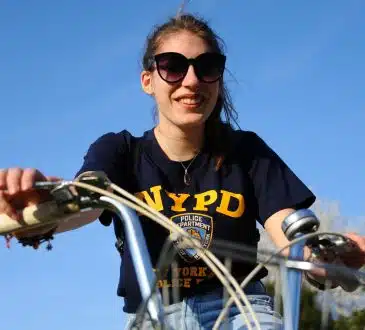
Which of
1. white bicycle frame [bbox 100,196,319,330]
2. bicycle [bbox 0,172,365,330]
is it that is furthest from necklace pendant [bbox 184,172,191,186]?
white bicycle frame [bbox 100,196,319,330]

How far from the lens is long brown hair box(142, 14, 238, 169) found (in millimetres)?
3020

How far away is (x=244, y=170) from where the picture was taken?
2.88 meters

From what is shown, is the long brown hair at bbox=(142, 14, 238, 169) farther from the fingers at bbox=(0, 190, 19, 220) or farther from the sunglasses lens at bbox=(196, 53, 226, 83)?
the fingers at bbox=(0, 190, 19, 220)

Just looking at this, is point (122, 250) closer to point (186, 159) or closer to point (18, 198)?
point (186, 159)

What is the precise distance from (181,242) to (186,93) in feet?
4.43

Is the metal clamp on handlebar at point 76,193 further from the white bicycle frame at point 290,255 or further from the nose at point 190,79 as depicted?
the nose at point 190,79

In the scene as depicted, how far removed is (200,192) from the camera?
2762 millimetres

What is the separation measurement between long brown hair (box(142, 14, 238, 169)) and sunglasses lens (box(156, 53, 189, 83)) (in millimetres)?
357

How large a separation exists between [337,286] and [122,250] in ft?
4.23

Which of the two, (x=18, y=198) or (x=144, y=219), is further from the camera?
(x=144, y=219)

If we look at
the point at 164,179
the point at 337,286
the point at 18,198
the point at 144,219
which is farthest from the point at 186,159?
the point at 337,286

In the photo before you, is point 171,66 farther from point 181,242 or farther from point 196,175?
point 181,242

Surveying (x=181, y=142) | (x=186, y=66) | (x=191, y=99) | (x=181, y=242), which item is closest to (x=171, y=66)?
(x=186, y=66)

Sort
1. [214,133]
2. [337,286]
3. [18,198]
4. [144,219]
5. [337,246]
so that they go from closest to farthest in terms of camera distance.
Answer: [337,286] < [337,246] < [18,198] < [144,219] < [214,133]
